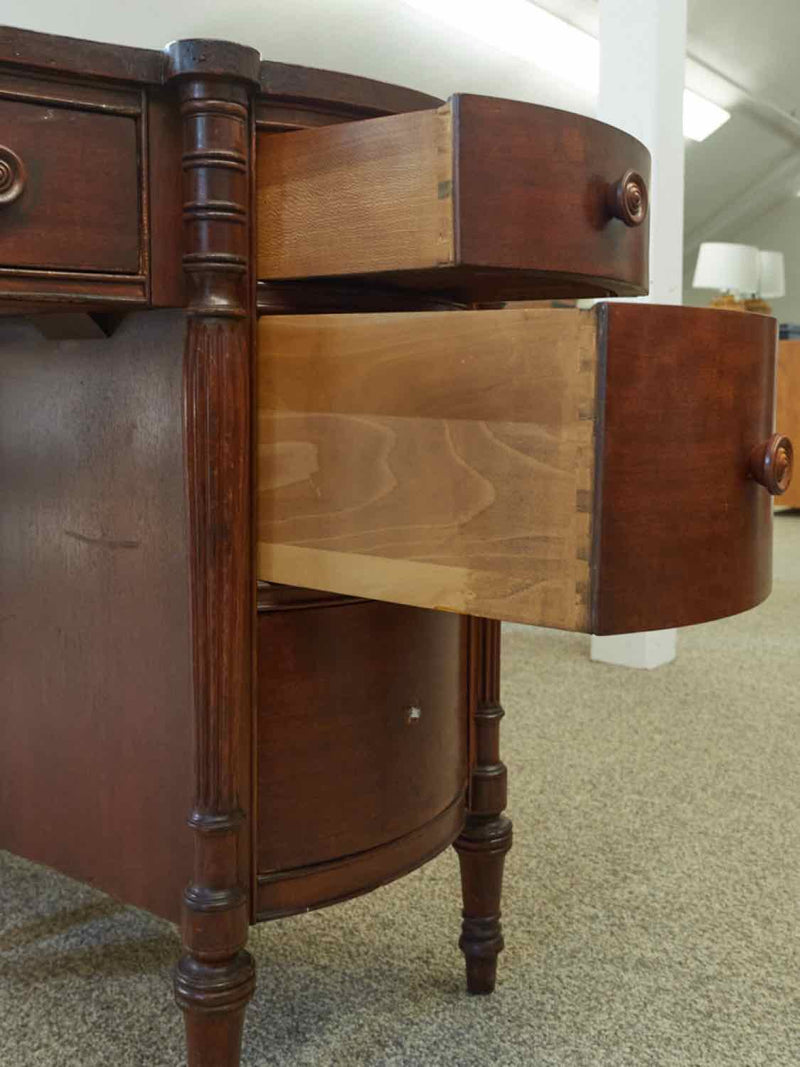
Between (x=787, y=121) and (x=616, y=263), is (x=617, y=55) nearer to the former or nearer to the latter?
(x=616, y=263)

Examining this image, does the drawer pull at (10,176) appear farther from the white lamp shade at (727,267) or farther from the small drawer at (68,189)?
the white lamp shade at (727,267)

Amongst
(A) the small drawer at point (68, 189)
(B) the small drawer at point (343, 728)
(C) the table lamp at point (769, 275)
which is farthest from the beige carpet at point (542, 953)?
(C) the table lamp at point (769, 275)

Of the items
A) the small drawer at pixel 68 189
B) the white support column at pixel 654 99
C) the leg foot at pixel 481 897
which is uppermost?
the white support column at pixel 654 99

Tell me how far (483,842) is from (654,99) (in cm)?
166

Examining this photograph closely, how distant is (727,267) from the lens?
4965mm

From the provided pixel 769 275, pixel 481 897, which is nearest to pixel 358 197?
pixel 481 897

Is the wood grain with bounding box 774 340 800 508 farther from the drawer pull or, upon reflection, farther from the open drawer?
the drawer pull

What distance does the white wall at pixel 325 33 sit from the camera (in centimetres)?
299

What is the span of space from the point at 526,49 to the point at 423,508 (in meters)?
4.06

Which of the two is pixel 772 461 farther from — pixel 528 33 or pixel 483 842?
pixel 528 33

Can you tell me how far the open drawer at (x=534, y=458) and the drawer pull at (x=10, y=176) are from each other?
0.60ft

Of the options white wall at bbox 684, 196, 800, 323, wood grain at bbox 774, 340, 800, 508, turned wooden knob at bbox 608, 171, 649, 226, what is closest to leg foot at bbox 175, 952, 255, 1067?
turned wooden knob at bbox 608, 171, 649, 226

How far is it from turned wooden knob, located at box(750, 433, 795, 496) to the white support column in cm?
156

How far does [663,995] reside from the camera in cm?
106
